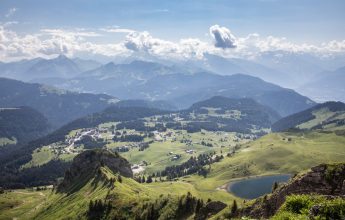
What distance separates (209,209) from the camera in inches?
5305

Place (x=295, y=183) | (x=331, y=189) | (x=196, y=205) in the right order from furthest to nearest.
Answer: (x=196, y=205) → (x=295, y=183) → (x=331, y=189)

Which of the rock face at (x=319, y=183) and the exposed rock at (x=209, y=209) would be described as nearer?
the rock face at (x=319, y=183)

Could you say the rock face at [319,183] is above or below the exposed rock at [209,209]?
above

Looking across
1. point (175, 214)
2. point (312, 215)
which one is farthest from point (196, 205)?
point (312, 215)

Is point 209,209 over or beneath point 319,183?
beneath

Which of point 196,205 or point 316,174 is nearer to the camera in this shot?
point 316,174

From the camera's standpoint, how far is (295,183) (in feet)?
268

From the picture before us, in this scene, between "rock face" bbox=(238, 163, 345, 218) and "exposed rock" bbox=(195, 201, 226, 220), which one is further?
"exposed rock" bbox=(195, 201, 226, 220)

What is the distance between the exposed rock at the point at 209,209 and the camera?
132375mm

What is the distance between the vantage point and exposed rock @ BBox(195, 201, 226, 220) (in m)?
132

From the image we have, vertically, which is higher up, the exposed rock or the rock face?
the rock face

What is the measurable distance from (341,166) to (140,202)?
4925 inches

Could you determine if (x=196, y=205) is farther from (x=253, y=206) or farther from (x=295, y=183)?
(x=295, y=183)

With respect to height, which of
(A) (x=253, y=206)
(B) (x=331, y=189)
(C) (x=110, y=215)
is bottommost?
(C) (x=110, y=215)
